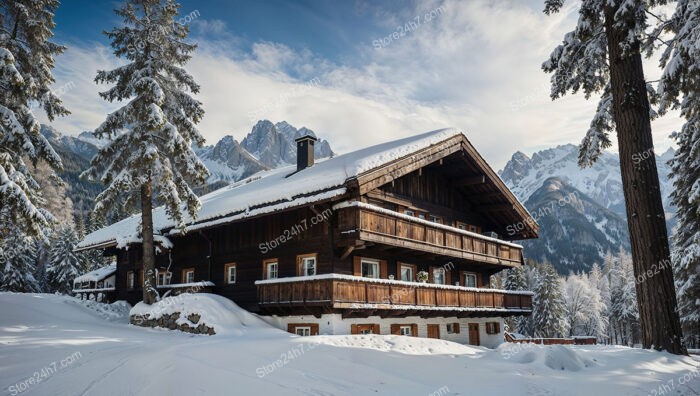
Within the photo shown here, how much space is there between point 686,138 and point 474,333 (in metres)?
13.9

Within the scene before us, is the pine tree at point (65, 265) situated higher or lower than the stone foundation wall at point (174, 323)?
higher

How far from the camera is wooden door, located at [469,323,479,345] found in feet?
86.7

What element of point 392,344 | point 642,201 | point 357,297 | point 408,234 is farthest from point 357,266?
point 642,201

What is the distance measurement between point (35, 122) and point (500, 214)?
23030mm

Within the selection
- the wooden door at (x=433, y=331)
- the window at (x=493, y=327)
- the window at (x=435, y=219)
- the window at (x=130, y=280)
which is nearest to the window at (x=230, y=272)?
the window at (x=130, y=280)

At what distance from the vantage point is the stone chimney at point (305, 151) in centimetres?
2502

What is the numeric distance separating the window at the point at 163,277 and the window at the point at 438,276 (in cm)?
1385

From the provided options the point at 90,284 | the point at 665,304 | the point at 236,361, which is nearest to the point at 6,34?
the point at 236,361

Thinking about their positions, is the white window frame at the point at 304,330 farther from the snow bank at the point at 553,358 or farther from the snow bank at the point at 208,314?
the snow bank at the point at 553,358

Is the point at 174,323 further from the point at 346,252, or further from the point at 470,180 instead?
the point at 470,180

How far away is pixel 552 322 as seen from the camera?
185 feet

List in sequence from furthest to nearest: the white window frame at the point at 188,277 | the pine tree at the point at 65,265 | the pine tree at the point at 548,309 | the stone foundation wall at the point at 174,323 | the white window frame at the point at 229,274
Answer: the pine tree at the point at 548,309, the pine tree at the point at 65,265, the white window frame at the point at 188,277, the white window frame at the point at 229,274, the stone foundation wall at the point at 174,323

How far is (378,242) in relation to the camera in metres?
18.4

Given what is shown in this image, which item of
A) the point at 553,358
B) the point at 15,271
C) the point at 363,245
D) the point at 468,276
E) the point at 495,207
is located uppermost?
the point at 495,207
